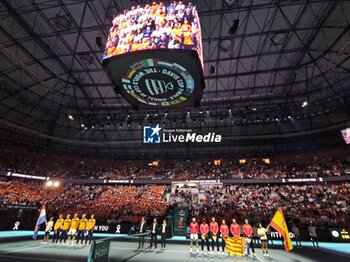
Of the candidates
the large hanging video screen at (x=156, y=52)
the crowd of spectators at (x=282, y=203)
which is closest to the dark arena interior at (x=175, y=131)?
the large hanging video screen at (x=156, y=52)

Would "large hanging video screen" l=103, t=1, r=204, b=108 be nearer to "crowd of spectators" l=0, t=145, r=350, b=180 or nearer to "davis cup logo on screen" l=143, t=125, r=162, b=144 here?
"davis cup logo on screen" l=143, t=125, r=162, b=144

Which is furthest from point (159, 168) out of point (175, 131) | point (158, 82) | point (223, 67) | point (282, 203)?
point (158, 82)

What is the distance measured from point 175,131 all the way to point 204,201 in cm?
1586

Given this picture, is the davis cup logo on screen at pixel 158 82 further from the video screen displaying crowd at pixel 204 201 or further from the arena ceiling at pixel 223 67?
the video screen displaying crowd at pixel 204 201

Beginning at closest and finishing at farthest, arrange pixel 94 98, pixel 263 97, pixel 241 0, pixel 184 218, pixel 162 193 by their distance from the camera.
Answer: pixel 241 0 < pixel 263 97 < pixel 184 218 < pixel 94 98 < pixel 162 193

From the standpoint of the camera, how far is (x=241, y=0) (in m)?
14.2

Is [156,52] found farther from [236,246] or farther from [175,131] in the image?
[175,131]

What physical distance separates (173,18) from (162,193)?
2797 centimetres

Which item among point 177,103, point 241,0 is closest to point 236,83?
point 241,0

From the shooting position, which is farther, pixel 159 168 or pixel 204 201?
pixel 159 168

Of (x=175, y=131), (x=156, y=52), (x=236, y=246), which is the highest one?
(x=175, y=131)

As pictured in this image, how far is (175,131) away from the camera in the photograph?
18859 mm

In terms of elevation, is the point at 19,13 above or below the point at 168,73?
above

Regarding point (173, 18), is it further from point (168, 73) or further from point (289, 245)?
point (289, 245)
